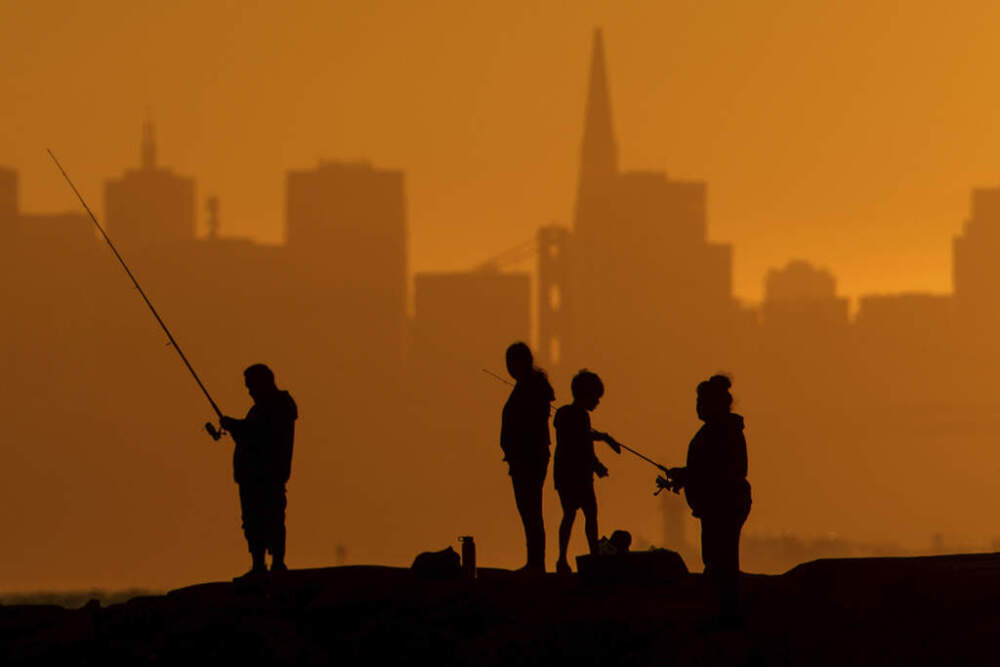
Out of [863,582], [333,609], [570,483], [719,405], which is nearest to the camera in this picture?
[719,405]

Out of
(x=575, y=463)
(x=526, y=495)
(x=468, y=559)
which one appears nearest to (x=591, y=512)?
(x=575, y=463)

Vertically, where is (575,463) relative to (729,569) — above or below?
above

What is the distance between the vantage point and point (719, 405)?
493 inches

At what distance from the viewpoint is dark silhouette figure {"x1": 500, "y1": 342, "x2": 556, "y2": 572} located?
1545 cm

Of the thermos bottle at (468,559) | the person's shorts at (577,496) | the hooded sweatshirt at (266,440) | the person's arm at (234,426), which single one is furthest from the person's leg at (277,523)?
the person's shorts at (577,496)

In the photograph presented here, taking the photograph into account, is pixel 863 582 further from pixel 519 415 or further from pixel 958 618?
pixel 519 415

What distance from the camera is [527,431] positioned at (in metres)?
15.5

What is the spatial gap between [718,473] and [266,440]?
3.90 meters

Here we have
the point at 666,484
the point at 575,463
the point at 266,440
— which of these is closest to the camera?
the point at 666,484

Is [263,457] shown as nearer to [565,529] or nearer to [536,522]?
[536,522]

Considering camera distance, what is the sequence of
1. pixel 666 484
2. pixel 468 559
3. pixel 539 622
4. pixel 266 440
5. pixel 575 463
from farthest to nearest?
pixel 575 463 < pixel 468 559 < pixel 266 440 < pixel 539 622 < pixel 666 484

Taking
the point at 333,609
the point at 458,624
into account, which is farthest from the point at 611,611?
the point at 333,609

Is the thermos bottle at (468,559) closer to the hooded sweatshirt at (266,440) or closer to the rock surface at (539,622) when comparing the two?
the rock surface at (539,622)

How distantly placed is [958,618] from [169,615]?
5289mm
